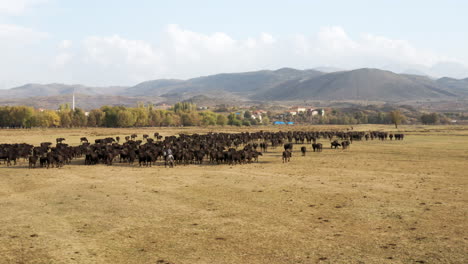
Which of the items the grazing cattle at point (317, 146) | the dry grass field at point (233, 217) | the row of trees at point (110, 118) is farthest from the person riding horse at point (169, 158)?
the row of trees at point (110, 118)

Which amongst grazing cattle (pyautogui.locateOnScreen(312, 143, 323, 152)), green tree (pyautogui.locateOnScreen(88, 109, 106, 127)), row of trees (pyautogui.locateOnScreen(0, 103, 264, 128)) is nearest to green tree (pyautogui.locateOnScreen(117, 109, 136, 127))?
row of trees (pyautogui.locateOnScreen(0, 103, 264, 128))

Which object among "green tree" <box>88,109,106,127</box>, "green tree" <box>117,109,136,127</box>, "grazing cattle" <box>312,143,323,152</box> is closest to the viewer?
"grazing cattle" <box>312,143,323,152</box>

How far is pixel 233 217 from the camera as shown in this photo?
17328mm

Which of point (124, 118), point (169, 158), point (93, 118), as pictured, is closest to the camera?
point (169, 158)

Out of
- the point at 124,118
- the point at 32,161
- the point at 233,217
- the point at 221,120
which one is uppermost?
the point at 124,118

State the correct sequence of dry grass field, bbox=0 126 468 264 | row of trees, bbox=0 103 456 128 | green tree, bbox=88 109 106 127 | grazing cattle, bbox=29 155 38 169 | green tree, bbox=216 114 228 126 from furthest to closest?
green tree, bbox=216 114 228 126 → green tree, bbox=88 109 106 127 → row of trees, bbox=0 103 456 128 → grazing cattle, bbox=29 155 38 169 → dry grass field, bbox=0 126 468 264

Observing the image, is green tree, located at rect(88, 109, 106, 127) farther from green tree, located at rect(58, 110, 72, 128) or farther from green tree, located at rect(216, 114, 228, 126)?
green tree, located at rect(216, 114, 228, 126)

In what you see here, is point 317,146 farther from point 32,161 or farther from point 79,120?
A: point 79,120

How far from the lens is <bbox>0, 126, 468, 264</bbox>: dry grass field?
1294cm

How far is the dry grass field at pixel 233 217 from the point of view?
12.9 metres

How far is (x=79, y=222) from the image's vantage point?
53.8 feet

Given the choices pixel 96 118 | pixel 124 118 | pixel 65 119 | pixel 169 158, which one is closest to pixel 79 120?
pixel 65 119

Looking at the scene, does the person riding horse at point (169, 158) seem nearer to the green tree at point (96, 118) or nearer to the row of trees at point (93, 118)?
the row of trees at point (93, 118)

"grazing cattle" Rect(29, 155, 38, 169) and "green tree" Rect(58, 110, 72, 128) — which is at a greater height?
"green tree" Rect(58, 110, 72, 128)
